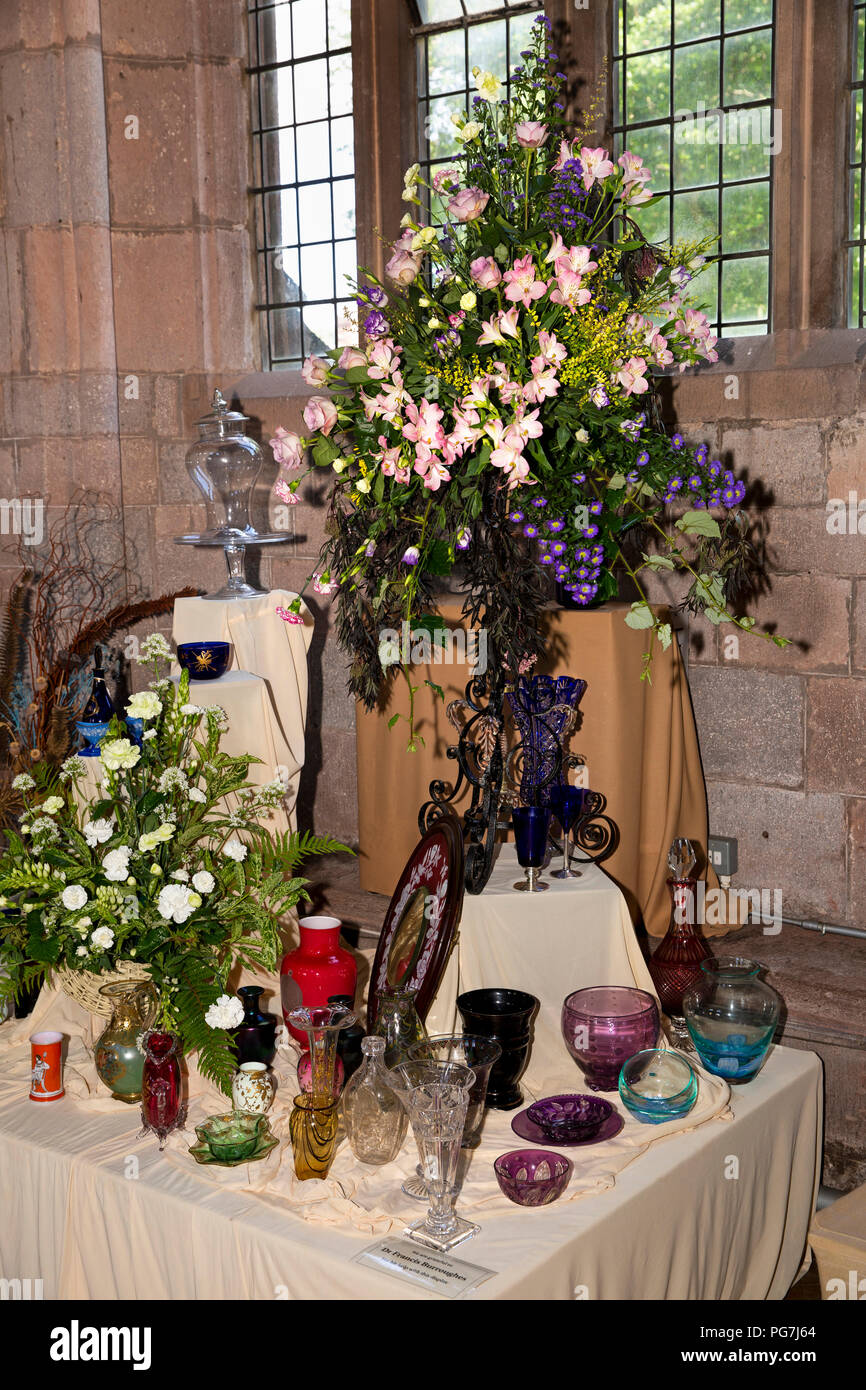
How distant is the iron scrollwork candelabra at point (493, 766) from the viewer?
8.40ft

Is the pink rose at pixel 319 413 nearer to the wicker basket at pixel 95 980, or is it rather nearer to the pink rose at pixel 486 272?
the pink rose at pixel 486 272

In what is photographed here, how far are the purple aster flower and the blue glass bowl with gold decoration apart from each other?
96 centimetres

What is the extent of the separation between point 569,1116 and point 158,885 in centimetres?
77

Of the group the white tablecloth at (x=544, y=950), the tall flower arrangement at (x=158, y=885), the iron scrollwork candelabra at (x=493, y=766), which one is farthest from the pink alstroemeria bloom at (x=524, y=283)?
the white tablecloth at (x=544, y=950)

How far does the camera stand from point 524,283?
7.27 ft

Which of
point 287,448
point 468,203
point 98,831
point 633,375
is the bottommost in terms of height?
point 98,831

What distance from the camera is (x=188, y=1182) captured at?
Answer: 6.51 feet

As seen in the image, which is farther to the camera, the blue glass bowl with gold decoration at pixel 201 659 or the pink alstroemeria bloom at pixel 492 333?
the blue glass bowl with gold decoration at pixel 201 659

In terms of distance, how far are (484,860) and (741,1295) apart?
0.87 meters

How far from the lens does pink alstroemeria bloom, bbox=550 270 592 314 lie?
A: 2.21m

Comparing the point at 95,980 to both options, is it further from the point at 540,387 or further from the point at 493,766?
the point at 540,387

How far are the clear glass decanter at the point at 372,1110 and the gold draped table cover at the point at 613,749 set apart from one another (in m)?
1.49

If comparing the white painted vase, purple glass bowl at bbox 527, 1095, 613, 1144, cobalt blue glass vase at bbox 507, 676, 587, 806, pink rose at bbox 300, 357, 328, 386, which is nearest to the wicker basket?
the white painted vase

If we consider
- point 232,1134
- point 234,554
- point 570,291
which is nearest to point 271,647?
point 234,554
